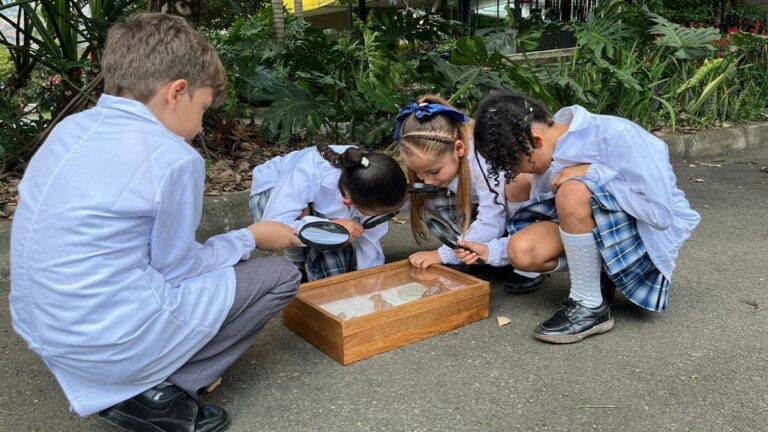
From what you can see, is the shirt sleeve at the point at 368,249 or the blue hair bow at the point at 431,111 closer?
the blue hair bow at the point at 431,111

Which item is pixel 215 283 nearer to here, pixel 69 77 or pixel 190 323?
pixel 190 323

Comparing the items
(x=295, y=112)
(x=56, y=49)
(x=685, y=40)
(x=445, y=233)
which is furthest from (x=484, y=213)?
(x=685, y=40)

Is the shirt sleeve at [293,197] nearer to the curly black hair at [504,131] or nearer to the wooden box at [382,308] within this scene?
the wooden box at [382,308]

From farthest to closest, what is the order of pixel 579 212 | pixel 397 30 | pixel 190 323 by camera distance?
pixel 397 30, pixel 579 212, pixel 190 323

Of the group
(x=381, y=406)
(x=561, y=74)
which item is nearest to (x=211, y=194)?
(x=381, y=406)

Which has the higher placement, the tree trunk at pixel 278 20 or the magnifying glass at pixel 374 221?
the tree trunk at pixel 278 20

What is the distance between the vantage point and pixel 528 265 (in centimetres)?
215

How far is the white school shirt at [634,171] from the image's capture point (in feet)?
6.14

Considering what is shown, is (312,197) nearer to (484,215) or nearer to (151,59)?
(484,215)

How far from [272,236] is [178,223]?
1.74 ft

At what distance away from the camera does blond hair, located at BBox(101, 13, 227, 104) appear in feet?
4.80

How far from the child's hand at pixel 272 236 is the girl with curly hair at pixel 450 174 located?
538 mm

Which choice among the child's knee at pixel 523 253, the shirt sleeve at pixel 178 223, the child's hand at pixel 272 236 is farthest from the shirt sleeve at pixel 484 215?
the shirt sleeve at pixel 178 223

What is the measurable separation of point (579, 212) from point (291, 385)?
3.30 feet
